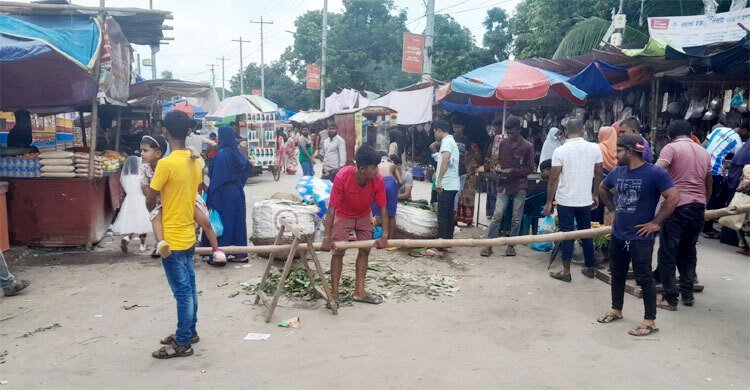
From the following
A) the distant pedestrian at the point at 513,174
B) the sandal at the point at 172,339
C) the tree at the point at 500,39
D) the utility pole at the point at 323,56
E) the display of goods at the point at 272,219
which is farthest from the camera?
the utility pole at the point at 323,56

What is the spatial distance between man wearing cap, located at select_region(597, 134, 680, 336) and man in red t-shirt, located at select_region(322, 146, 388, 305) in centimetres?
208

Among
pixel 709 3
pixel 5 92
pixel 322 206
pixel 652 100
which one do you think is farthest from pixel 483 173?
pixel 709 3

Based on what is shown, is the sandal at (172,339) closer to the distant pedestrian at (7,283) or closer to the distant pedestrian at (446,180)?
the distant pedestrian at (7,283)

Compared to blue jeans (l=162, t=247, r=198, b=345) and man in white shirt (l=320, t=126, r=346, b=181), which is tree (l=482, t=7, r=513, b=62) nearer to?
man in white shirt (l=320, t=126, r=346, b=181)

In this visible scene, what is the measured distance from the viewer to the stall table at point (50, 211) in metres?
7.09

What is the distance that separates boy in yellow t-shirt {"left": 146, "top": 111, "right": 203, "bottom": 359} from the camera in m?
3.87

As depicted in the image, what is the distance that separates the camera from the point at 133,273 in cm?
634

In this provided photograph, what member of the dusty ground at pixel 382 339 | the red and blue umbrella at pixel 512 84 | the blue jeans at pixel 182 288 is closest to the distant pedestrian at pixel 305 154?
the red and blue umbrella at pixel 512 84

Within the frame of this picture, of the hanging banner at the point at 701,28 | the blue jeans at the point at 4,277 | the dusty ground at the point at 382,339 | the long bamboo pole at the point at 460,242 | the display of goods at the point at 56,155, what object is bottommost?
the dusty ground at the point at 382,339

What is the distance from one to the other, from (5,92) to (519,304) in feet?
25.6

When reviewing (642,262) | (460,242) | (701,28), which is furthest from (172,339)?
(701,28)

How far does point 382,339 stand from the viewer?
14.5 ft

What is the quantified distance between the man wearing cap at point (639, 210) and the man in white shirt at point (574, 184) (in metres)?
1.43

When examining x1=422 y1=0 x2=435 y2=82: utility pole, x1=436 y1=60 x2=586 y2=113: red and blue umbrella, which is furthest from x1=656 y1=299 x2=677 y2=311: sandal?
x1=422 y1=0 x2=435 y2=82: utility pole
